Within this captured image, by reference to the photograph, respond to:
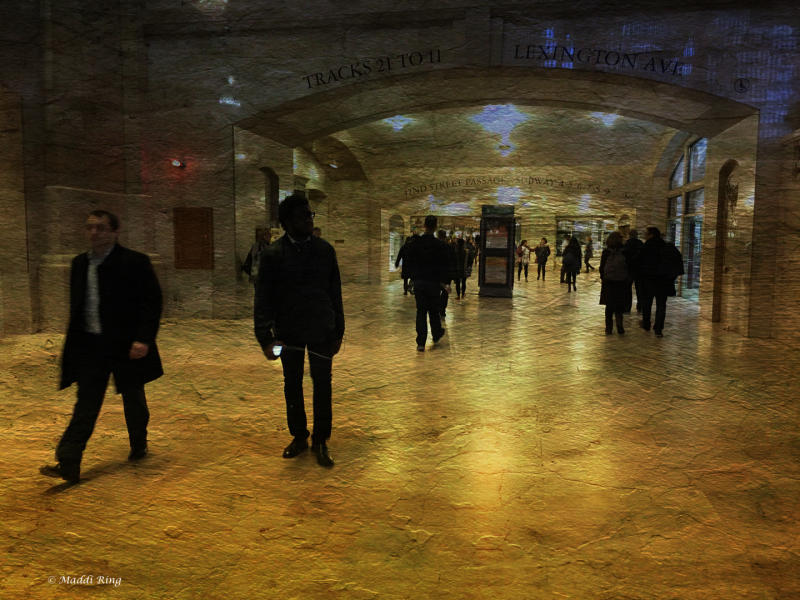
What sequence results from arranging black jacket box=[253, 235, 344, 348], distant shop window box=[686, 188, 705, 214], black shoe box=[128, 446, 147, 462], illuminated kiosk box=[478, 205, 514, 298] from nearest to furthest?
black jacket box=[253, 235, 344, 348], black shoe box=[128, 446, 147, 462], distant shop window box=[686, 188, 705, 214], illuminated kiosk box=[478, 205, 514, 298]

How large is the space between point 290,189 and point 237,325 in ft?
7.56

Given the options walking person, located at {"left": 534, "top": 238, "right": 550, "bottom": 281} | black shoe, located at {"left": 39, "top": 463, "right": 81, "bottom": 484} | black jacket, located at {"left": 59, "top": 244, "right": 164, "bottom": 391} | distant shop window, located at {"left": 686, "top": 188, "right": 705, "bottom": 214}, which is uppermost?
distant shop window, located at {"left": 686, "top": 188, "right": 705, "bottom": 214}

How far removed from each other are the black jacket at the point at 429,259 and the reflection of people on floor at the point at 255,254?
2482 mm

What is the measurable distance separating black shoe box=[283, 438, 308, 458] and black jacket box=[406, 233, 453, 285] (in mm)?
2734

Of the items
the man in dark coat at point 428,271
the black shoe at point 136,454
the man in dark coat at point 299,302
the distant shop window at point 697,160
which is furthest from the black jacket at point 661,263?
the black shoe at point 136,454

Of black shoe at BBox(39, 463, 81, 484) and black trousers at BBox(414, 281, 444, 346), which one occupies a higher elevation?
black trousers at BBox(414, 281, 444, 346)

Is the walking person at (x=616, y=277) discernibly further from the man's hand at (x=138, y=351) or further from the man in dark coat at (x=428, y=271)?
the man's hand at (x=138, y=351)

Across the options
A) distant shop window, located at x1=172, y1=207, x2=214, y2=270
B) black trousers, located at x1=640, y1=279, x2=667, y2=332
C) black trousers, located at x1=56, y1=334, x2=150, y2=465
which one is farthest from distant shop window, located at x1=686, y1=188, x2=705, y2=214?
black trousers, located at x1=56, y1=334, x2=150, y2=465

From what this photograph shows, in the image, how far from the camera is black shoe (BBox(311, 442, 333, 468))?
262 cm

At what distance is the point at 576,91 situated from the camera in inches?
276

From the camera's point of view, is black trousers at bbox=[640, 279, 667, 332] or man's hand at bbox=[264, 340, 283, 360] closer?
man's hand at bbox=[264, 340, 283, 360]

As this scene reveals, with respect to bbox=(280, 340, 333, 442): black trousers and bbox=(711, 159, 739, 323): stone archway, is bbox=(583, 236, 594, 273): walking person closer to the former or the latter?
bbox=(711, 159, 739, 323): stone archway

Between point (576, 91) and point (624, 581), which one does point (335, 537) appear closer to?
point (624, 581)

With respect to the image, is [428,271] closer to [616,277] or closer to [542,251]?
[616,277]
